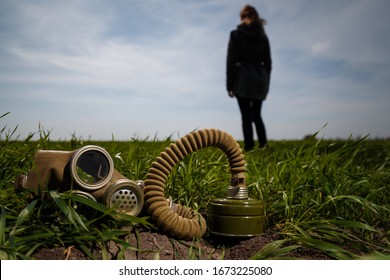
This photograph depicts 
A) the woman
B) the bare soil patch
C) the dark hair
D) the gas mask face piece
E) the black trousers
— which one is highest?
the dark hair

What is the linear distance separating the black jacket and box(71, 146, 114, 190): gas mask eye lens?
187 inches

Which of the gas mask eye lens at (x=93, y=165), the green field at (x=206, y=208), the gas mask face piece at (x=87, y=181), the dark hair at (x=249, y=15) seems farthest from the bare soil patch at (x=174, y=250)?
the dark hair at (x=249, y=15)

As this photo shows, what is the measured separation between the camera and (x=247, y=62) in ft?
22.2

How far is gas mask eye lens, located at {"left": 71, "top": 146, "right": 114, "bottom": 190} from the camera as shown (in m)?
1.91

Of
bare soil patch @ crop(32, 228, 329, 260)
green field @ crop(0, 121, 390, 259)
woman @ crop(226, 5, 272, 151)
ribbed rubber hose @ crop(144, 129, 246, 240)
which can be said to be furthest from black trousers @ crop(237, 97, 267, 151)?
ribbed rubber hose @ crop(144, 129, 246, 240)

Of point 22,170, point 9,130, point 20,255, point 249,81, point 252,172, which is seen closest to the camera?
point 20,255

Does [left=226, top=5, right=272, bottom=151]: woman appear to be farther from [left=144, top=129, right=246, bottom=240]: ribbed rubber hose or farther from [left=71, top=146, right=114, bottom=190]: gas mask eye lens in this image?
[left=71, top=146, right=114, bottom=190]: gas mask eye lens

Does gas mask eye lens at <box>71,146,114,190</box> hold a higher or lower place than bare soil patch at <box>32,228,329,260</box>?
higher

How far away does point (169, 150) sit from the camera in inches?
80.0

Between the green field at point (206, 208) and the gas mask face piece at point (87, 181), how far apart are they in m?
0.07

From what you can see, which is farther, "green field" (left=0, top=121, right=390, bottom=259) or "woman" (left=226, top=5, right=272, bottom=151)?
"woman" (left=226, top=5, right=272, bottom=151)

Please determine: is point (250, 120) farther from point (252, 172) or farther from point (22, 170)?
point (22, 170)

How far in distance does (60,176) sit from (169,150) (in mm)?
531

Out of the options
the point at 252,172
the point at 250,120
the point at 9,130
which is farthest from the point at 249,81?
the point at 9,130
